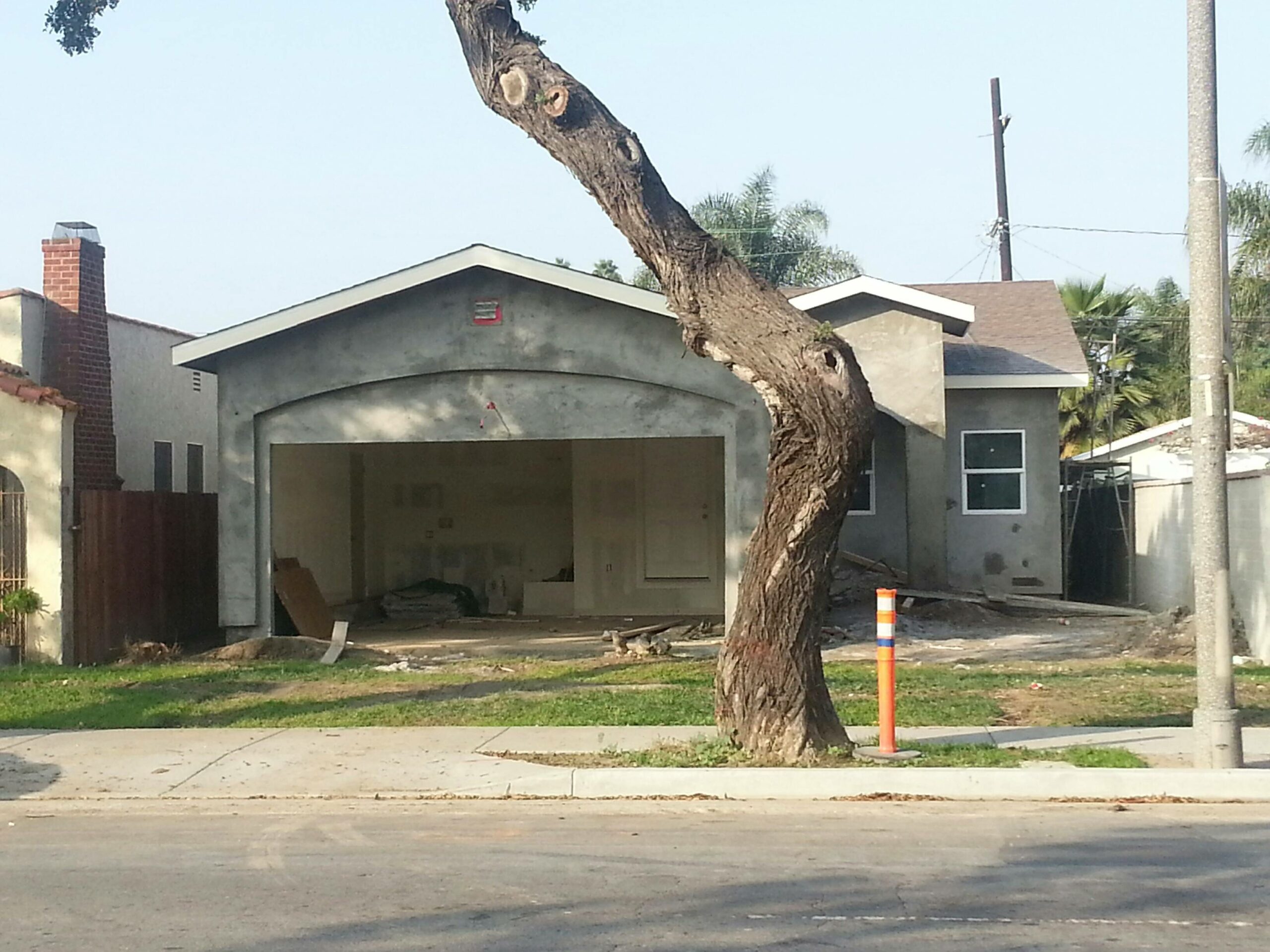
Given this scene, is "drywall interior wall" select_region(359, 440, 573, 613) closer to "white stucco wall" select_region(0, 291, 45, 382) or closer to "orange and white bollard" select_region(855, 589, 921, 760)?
"white stucco wall" select_region(0, 291, 45, 382)

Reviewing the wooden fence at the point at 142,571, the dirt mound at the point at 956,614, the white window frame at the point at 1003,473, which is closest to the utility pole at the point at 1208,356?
the dirt mound at the point at 956,614

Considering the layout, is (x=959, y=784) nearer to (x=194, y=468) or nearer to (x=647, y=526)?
(x=647, y=526)

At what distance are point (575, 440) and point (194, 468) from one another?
7138 millimetres

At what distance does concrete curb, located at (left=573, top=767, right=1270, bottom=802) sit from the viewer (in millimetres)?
9367

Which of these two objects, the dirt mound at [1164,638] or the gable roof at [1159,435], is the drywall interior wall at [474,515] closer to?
the dirt mound at [1164,638]

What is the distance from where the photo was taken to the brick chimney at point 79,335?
1820 cm

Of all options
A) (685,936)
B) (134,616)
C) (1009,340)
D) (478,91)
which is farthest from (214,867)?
(1009,340)

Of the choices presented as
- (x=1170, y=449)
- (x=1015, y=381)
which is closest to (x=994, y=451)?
(x=1015, y=381)

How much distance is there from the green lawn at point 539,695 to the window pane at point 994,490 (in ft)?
22.1

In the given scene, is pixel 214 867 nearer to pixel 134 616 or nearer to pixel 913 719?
pixel 913 719

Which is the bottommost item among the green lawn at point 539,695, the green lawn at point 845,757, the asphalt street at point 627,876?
the asphalt street at point 627,876

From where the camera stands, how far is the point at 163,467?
22.0 m

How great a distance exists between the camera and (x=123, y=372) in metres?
20.8

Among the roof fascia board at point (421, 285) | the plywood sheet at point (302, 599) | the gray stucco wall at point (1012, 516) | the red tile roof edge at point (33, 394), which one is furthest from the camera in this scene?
the gray stucco wall at point (1012, 516)
